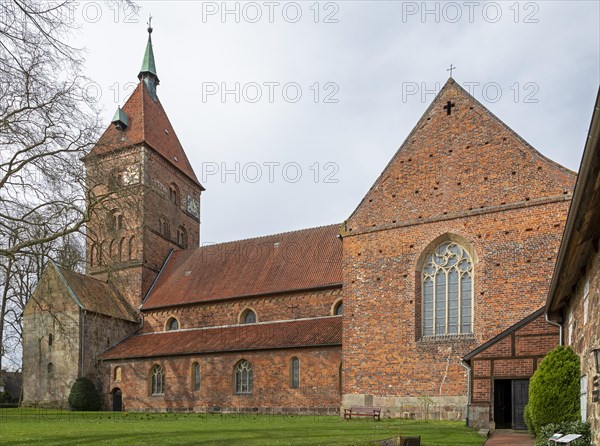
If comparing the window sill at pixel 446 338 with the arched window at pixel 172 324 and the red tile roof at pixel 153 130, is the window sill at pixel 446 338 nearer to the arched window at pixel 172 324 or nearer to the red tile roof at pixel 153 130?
the arched window at pixel 172 324

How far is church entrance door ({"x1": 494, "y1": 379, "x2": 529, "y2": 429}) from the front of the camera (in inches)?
673

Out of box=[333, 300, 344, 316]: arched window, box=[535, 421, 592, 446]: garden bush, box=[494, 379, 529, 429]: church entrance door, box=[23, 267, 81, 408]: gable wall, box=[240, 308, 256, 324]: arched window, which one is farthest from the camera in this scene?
box=[23, 267, 81, 408]: gable wall

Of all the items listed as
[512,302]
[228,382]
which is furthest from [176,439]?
[228,382]

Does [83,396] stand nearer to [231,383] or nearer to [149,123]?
[231,383]

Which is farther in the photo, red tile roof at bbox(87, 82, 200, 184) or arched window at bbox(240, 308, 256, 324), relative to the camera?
red tile roof at bbox(87, 82, 200, 184)

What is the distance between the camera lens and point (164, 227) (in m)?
40.4

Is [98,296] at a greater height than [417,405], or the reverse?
[98,296]

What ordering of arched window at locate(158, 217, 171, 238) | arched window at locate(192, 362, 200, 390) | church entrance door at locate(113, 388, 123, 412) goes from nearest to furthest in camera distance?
arched window at locate(192, 362, 200, 390) → church entrance door at locate(113, 388, 123, 412) → arched window at locate(158, 217, 171, 238)

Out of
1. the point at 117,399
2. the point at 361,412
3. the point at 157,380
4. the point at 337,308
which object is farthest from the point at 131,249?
the point at 361,412

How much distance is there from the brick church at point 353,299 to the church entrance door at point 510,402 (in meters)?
0.05

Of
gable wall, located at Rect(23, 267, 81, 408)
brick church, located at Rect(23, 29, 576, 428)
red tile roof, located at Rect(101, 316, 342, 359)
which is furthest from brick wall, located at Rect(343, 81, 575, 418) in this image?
gable wall, located at Rect(23, 267, 81, 408)

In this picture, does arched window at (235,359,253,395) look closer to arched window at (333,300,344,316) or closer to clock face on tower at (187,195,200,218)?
arched window at (333,300,344,316)

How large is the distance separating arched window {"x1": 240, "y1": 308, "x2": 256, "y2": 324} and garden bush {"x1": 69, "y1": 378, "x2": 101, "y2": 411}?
8.83 metres

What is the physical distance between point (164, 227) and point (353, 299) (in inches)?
816
